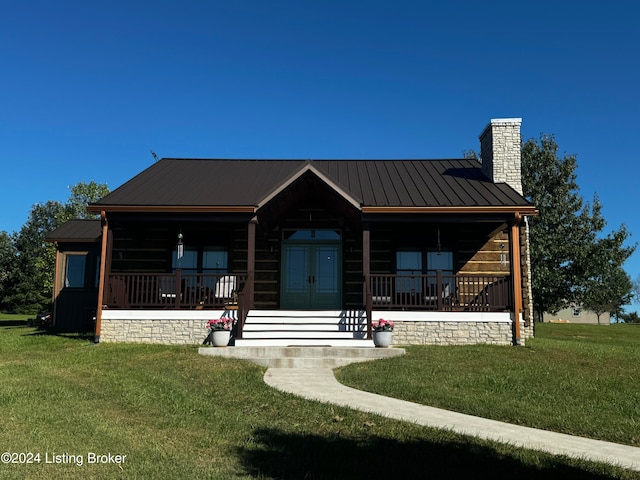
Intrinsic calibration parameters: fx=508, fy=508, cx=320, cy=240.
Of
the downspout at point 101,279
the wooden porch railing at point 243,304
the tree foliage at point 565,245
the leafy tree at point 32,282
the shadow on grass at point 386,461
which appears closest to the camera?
the shadow on grass at point 386,461

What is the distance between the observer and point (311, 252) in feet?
51.4

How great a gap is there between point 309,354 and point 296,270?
5086mm

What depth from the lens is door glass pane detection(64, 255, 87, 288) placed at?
19.2 m

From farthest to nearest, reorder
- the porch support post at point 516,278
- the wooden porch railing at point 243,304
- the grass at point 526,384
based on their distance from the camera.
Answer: the porch support post at point 516,278
the wooden porch railing at point 243,304
the grass at point 526,384

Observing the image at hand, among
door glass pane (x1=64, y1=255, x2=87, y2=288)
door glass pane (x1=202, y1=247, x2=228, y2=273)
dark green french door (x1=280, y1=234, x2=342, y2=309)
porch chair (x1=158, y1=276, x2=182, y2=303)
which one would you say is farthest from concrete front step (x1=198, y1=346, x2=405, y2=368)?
door glass pane (x1=64, y1=255, x2=87, y2=288)

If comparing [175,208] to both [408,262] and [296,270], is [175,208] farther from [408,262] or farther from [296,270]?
[408,262]

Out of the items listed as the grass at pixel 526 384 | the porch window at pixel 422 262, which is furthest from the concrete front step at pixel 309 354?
the porch window at pixel 422 262

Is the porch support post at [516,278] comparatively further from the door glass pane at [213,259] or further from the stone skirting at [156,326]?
the door glass pane at [213,259]

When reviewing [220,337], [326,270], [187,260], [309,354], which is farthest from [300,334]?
[187,260]

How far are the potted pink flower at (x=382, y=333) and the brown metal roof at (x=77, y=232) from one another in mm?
11861

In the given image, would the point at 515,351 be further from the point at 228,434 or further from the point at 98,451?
the point at 98,451

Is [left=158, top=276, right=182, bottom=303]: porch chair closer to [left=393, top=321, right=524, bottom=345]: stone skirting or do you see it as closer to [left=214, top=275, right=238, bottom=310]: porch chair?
[left=214, top=275, right=238, bottom=310]: porch chair

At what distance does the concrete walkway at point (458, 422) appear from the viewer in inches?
198

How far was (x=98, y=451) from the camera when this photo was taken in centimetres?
462
